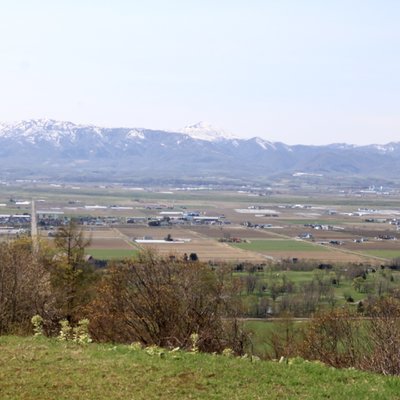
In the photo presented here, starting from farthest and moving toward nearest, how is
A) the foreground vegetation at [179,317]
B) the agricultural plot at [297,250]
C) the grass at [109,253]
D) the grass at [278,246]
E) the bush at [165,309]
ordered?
the grass at [278,246] < the agricultural plot at [297,250] < the grass at [109,253] < the bush at [165,309] < the foreground vegetation at [179,317]

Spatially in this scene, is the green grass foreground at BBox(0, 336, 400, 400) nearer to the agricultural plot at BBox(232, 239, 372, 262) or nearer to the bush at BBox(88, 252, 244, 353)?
the bush at BBox(88, 252, 244, 353)

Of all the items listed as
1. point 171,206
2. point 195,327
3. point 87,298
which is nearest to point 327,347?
point 195,327

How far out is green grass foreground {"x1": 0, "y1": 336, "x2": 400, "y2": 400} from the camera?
9414mm

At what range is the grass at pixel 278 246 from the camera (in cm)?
7050

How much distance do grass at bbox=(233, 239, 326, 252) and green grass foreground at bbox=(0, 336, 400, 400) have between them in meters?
58.5

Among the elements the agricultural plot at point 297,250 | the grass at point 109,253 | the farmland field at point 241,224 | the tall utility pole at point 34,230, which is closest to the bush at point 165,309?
the tall utility pole at point 34,230

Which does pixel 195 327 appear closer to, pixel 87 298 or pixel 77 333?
pixel 77 333

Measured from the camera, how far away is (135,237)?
251 feet

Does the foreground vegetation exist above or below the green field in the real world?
above

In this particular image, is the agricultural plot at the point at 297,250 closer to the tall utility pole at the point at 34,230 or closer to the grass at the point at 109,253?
the grass at the point at 109,253

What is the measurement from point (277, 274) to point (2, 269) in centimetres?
3451

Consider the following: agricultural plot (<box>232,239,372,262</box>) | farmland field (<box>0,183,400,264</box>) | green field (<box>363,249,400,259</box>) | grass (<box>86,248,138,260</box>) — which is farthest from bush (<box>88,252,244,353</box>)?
green field (<box>363,249,400,259</box>)

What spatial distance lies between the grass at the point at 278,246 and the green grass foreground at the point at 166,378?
58.5 m

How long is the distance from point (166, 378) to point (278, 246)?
63529 mm
